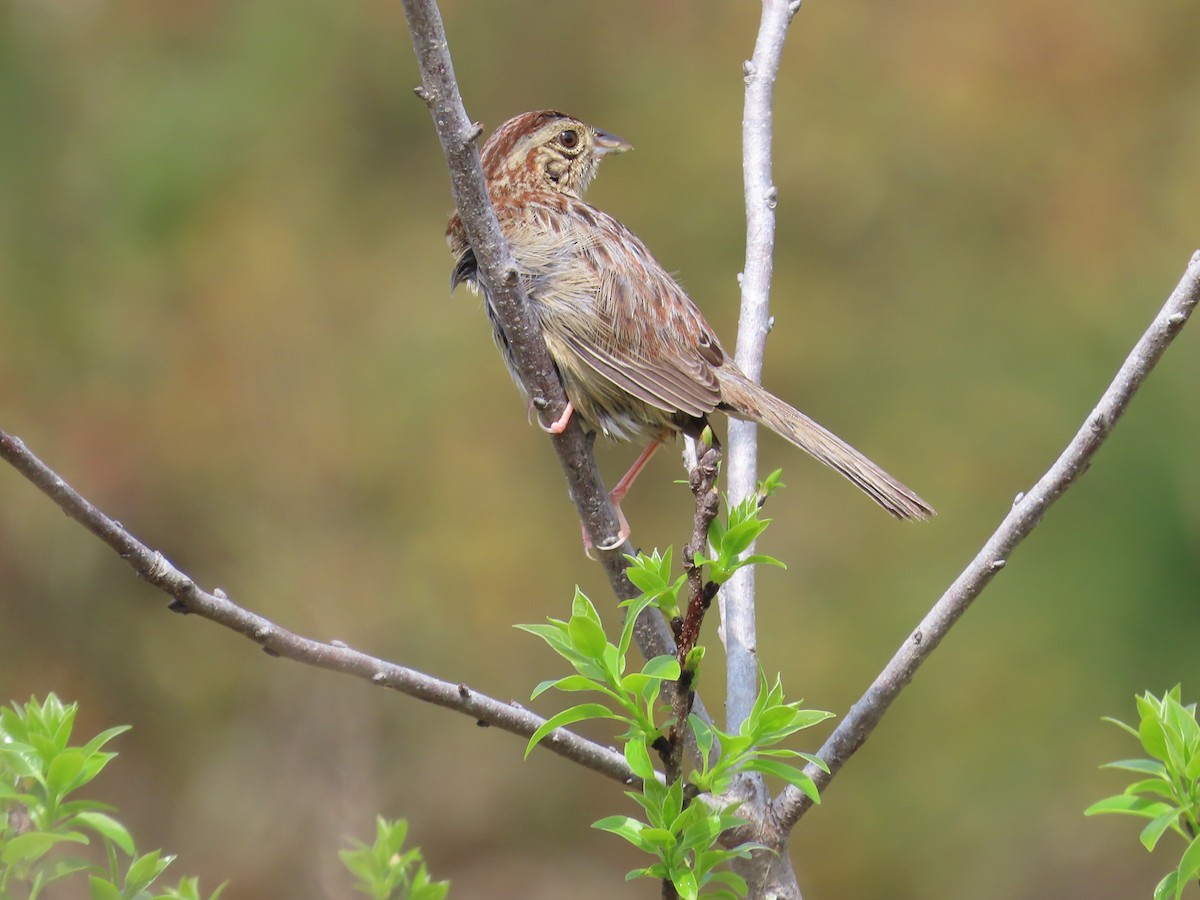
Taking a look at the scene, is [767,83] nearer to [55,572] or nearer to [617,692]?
[617,692]

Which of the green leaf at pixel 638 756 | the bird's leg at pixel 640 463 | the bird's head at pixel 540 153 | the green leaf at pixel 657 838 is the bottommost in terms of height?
the green leaf at pixel 657 838

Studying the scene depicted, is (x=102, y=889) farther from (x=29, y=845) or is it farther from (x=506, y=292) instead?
(x=506, y=292)

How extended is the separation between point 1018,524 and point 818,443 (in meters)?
1.29

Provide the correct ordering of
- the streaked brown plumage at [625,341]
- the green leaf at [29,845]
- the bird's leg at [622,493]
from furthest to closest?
the streaked brown plumage at [625,341]
the bird's leg at [622,493]
the green leaf at [29,845]

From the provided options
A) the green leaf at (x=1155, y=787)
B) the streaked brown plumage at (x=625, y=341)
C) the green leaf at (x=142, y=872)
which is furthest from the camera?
the streaked brown plumage at (x=625, y=341)

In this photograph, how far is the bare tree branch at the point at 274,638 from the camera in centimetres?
214

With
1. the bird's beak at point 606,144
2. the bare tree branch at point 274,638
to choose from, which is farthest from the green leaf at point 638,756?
the bird's beak at point 606,144

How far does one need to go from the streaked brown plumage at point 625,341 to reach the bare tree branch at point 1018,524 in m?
0.96

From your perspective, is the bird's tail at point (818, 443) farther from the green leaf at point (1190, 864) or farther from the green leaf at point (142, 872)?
the green leaf at point (142, 872)

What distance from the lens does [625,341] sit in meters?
4.14

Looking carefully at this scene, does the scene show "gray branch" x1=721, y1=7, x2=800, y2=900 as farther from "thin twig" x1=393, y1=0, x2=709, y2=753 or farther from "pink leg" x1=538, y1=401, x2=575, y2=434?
"pink leg" x1=538, y1=401, x2=575, y2=434

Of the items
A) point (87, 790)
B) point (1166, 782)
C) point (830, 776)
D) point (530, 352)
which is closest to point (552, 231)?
point (530, 352)

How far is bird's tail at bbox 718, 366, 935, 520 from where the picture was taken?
3729 millimetres

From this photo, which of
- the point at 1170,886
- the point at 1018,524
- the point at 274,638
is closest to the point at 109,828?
the point at 274,638
